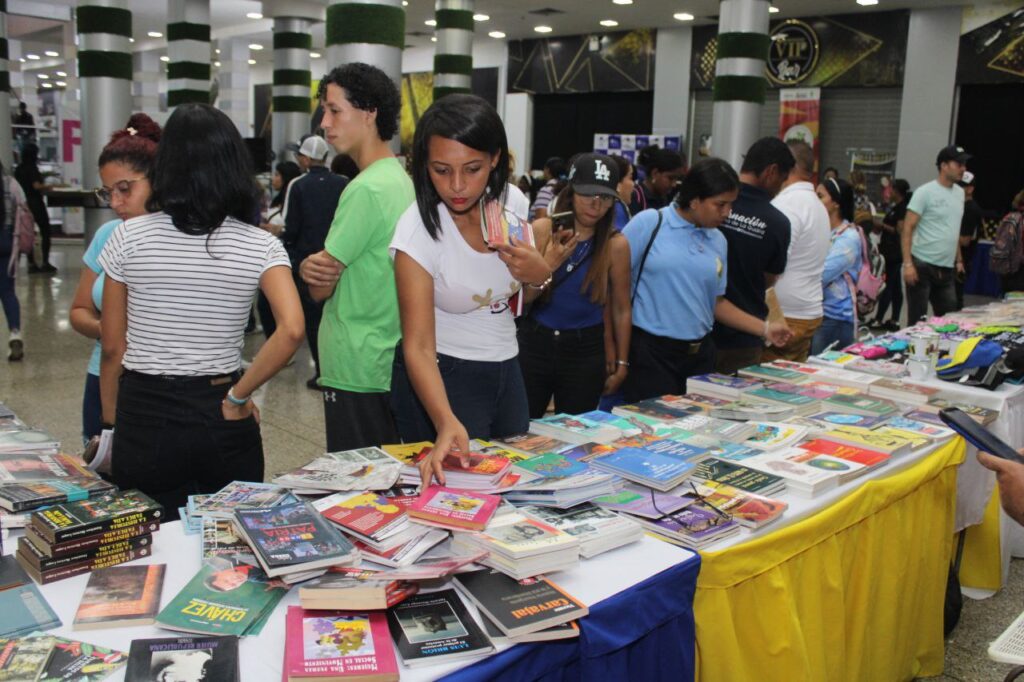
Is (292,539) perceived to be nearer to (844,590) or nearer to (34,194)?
(844,590)

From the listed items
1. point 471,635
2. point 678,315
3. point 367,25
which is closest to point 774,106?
point 367,25

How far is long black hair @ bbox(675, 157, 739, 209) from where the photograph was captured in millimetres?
2971

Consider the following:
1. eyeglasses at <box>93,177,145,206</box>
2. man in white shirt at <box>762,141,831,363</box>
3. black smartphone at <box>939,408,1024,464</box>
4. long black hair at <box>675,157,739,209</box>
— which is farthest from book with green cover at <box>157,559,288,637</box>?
man in white shirt at <box>762,141,831,363</box>

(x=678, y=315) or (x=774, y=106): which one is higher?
(x=774, y=106)

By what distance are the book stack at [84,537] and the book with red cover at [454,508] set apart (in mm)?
471

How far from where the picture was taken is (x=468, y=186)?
1836mm

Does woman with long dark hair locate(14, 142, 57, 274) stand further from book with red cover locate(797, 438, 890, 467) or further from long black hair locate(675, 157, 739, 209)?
book with red cover locate(797, 438, 890, 467)

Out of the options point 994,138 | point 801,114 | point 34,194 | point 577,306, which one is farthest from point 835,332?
point 801,114

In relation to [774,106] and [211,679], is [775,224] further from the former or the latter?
[774,106]

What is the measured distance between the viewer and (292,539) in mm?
1419

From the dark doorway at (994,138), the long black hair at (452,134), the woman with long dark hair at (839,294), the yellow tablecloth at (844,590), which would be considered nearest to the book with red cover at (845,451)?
the yellow tablecloth at (844,590)

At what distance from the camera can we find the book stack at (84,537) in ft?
4.52

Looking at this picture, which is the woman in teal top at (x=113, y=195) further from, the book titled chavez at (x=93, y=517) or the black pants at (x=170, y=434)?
the book titled chavez at (x=93, y=517)

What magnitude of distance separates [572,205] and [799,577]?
1.60 m
